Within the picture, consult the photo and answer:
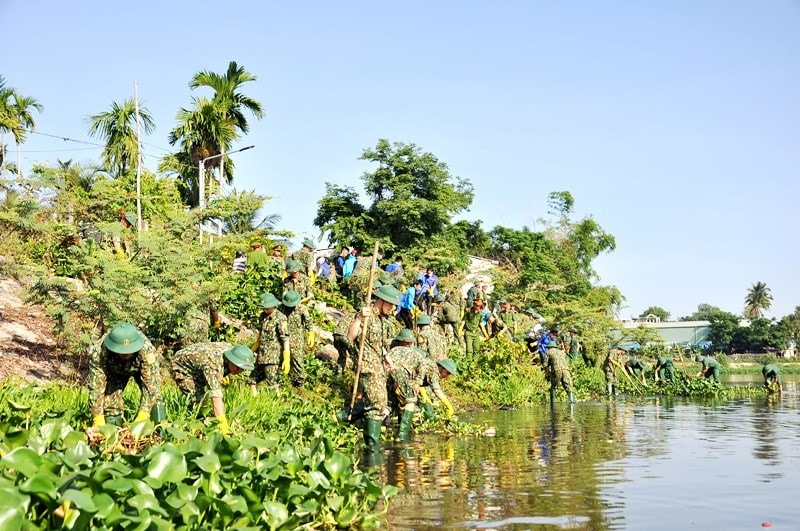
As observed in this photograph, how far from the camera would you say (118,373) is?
998 cm

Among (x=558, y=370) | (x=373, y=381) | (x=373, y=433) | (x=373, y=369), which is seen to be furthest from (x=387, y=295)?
(x=558, y=370)

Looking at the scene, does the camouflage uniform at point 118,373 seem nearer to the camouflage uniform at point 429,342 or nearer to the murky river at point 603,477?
the murky river at point 603,477

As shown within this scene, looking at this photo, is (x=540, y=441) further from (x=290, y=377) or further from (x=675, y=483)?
(x=290, y=377)

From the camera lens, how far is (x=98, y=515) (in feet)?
17.1

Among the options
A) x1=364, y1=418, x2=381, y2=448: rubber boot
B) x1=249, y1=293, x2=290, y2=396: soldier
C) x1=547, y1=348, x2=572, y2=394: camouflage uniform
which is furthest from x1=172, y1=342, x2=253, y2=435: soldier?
x1=547, y1=348, x2=572, y2=394: camouflage uniform

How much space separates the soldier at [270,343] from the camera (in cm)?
1562

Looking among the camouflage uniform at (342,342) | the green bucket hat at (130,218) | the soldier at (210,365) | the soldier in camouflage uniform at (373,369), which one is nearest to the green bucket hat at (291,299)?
the camouflage uniform at (342,342)

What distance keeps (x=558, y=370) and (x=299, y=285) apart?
8.76 metres

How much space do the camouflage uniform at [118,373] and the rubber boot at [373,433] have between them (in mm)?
3442

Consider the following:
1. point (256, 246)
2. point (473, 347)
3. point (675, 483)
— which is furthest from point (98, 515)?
point (473, 347)

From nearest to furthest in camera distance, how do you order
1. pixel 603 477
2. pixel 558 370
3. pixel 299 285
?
pixel 603 477 → pixel 299 285 → pixel 558 370

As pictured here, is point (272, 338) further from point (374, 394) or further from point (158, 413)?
point (158, 413)

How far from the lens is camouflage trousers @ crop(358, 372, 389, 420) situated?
12.3m

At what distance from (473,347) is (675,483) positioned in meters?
14.9
